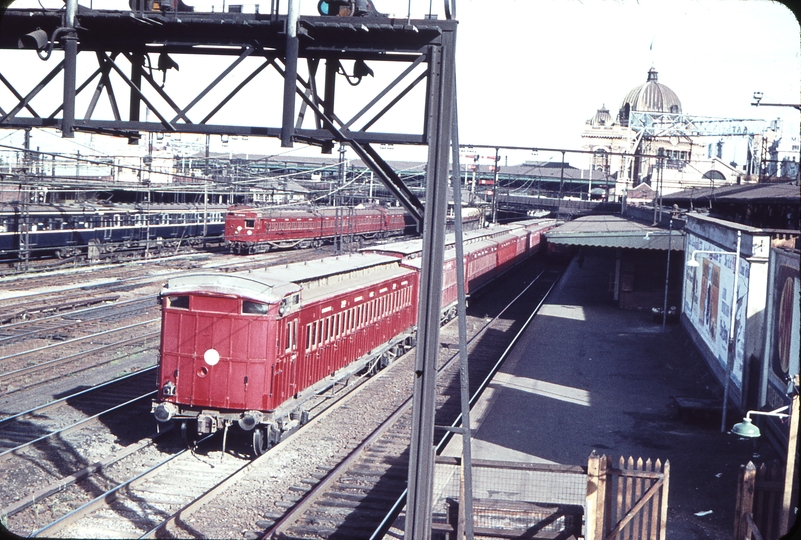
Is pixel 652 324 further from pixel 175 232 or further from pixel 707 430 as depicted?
pixel 175 232

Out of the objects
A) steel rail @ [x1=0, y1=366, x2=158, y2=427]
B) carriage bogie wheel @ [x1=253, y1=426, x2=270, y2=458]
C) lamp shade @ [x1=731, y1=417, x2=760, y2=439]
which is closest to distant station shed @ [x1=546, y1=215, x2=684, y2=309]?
steel rail @ [x1=0, y1=366, x2=158, y2=427]

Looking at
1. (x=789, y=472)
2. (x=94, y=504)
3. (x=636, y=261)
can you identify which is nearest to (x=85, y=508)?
(x=94, y=504)

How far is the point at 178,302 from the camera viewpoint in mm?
13203

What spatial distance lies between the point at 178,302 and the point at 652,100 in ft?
371

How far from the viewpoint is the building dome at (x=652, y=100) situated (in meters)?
115

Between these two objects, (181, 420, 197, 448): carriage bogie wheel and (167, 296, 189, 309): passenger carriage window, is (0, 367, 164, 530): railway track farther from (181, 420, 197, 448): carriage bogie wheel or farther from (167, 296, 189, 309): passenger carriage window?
(167, 296, 189, 309): passenger carriage window

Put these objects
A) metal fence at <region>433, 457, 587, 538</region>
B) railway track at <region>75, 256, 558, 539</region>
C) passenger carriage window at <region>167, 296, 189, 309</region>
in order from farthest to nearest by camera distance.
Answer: passenger carriage window at <region>167, 296, 189, 309</region> < railway track at <region>75, 256, 558, 539</region> < metal fence at <region>433, 457, 587, 538</region>

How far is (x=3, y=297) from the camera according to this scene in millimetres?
28344

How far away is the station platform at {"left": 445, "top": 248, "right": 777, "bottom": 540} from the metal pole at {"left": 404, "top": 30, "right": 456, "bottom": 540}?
4493 mm

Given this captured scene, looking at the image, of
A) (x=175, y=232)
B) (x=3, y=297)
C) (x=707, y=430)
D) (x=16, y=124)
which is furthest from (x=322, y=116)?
(x=175, y=232)

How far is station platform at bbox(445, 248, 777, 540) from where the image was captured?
1263cm

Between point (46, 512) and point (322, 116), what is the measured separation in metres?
7.03

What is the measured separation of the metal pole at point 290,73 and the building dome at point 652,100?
113m

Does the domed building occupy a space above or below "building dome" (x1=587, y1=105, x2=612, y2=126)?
below
